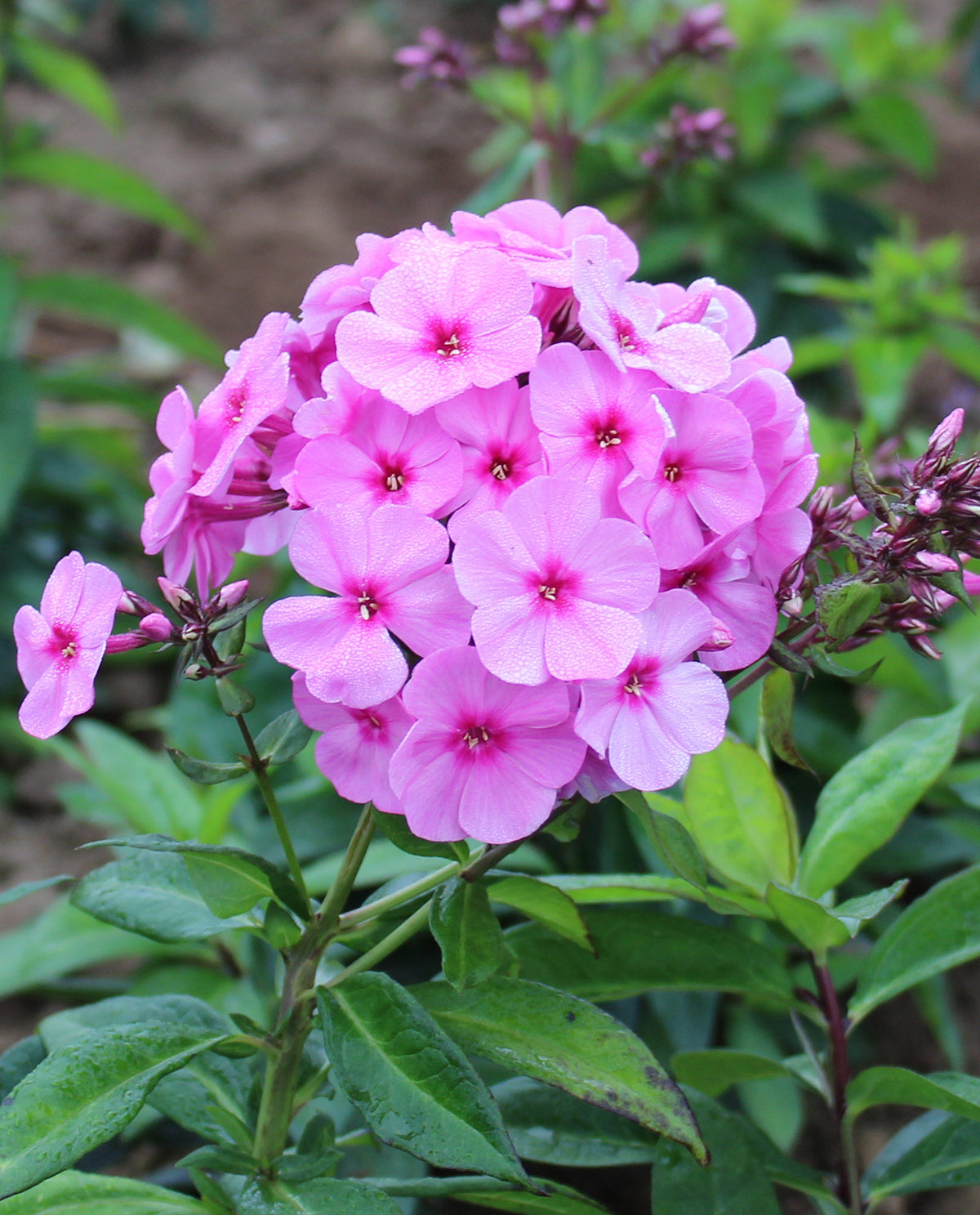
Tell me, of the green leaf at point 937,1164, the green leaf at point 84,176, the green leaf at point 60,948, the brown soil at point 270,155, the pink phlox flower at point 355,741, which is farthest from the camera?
the brown soil at point 270,155

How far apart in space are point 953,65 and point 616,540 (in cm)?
444

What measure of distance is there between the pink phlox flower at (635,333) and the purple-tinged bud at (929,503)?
0.16m

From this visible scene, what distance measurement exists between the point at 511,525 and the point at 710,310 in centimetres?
31

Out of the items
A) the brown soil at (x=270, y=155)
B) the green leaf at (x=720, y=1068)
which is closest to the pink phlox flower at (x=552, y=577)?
the green leaf at (x=720, y=1068)

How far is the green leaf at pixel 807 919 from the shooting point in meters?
1.01

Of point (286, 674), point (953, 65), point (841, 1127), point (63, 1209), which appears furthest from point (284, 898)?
point (953, 65)

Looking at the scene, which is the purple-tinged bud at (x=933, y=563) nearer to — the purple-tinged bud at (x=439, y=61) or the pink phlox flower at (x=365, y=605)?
the pink phlox flower at (x=365, y=605)

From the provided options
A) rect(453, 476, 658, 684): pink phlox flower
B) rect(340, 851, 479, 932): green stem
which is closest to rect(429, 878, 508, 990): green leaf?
rect(340, 851, 479, 932): green stem

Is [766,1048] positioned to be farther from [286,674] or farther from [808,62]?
[808,62]

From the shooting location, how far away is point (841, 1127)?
1.11 m

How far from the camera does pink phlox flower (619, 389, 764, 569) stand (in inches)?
31.4

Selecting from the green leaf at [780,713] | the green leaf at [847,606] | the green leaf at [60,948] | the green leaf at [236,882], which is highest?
the green leaf at [847,606]

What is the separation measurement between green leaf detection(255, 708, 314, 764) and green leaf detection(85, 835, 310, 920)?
8 centimetres

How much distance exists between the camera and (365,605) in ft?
2.56
